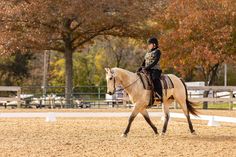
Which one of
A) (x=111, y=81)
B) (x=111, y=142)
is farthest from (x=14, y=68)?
(x=111, y=142)

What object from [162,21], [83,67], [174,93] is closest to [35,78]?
[83,67]

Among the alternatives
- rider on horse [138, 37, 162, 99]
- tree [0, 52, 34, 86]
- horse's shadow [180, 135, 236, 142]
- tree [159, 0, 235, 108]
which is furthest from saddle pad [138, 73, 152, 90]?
tree [0, 52, 34, 86]

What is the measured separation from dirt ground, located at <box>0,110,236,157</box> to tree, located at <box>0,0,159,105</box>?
13448 mm

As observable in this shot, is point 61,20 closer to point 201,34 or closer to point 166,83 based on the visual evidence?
point 201,34

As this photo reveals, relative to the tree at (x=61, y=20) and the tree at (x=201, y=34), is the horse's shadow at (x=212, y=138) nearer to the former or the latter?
the tree at (x=61, y=20)

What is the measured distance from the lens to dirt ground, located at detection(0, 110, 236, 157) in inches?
381

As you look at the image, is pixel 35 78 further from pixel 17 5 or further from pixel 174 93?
pixel 174 93

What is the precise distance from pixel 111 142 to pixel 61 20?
18135 mm

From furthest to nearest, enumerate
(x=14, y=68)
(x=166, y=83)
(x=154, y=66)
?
1. (x=14, y=68)
2. (x=166, y=83)
3. (x=154, y=66)

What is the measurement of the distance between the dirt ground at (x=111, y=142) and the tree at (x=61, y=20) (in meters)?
13.4

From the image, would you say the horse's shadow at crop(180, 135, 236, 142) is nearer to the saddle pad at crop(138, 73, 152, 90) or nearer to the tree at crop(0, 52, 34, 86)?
the saddle pad at crop(138, 73, 152, 90)

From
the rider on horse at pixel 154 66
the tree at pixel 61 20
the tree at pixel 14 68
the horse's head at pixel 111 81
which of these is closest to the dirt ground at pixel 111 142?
the horse's head at pixel 111 81

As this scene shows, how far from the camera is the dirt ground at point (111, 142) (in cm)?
968

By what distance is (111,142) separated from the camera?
11.3 meters
